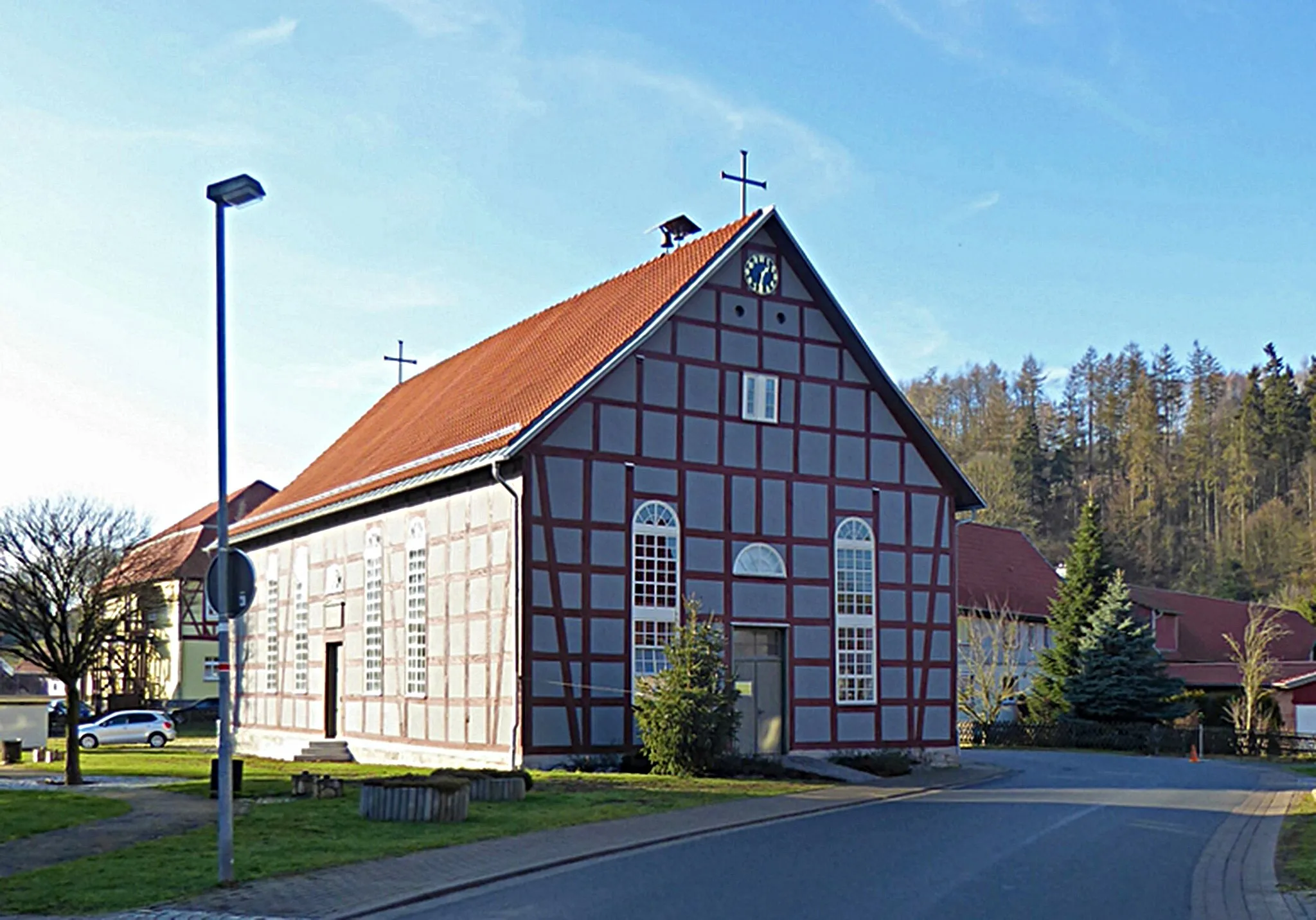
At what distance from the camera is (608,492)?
93.4 feet

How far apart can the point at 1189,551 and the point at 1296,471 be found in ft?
27.7

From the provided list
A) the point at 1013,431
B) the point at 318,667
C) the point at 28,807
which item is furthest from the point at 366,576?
the point at 1013,431

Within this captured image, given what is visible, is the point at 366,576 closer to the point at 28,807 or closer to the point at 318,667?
the point at 318,667

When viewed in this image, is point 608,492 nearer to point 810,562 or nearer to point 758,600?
point 758,600

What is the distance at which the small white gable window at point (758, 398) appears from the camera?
30797 millimetres

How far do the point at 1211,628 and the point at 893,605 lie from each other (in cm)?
4566

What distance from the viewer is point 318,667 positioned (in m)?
36.6

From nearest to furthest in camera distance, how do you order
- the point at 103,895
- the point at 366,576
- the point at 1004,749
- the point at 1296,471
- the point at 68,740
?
the point at 103,895 < the point at 68,740 < the point at 366,576 < the point at 1004,749 < the point at 1296,471

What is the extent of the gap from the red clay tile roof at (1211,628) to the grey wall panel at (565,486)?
157ft

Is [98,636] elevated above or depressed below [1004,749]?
above

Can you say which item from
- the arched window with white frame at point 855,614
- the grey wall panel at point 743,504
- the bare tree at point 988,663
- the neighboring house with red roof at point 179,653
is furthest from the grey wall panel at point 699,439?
the neighboring house with red roof at point 179,653

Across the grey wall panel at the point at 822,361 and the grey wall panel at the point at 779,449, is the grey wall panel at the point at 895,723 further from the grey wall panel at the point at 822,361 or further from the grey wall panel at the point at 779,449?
the grey wall panel at the point at 822,361

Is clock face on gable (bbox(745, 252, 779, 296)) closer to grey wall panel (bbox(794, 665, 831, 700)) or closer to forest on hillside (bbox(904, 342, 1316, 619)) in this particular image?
grey wall panel (bbox(794, 665, 831, 700))

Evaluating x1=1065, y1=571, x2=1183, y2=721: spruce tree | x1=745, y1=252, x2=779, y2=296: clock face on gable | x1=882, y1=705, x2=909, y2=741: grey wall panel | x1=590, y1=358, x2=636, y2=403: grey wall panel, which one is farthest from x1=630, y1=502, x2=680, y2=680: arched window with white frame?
x1=1065, y1=571, x2=1183, y2=721: spruce tree
